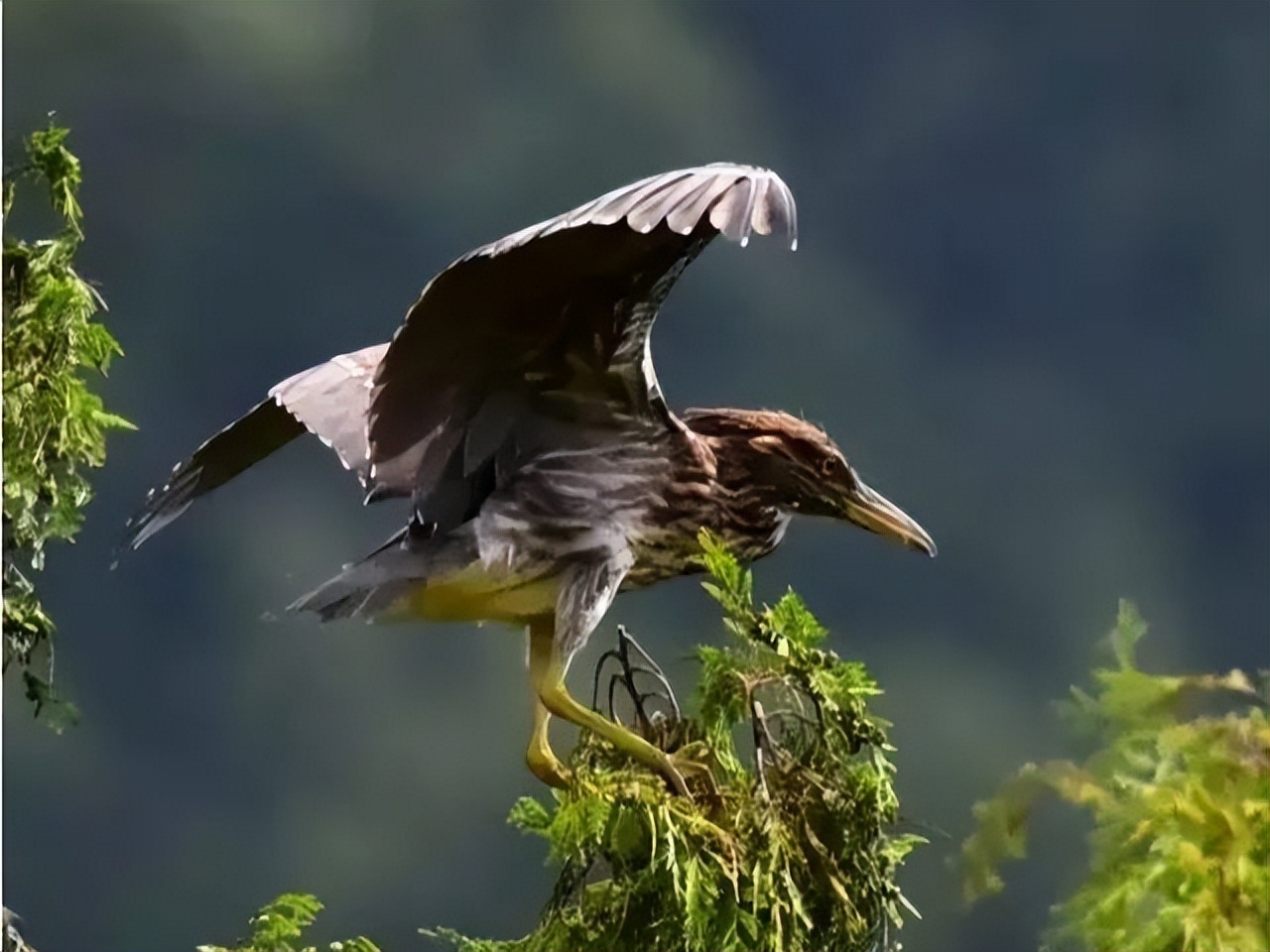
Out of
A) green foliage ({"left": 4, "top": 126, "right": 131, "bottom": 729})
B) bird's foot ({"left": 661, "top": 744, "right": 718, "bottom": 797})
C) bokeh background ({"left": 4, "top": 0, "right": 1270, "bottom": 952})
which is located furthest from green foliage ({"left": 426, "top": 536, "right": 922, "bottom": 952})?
green foliage ({"left": 4, "top": 126, "right": 131, "bottom": 729})

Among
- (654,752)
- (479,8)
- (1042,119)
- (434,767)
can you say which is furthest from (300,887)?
(1042,119)

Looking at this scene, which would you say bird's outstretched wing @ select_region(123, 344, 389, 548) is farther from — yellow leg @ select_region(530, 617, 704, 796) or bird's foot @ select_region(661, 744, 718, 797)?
bird's foot @ select_region(661, 744, 718, 797)

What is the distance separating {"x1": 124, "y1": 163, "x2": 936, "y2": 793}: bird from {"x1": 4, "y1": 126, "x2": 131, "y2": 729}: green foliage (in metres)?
0.12

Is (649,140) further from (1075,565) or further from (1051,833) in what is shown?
(1051,833)

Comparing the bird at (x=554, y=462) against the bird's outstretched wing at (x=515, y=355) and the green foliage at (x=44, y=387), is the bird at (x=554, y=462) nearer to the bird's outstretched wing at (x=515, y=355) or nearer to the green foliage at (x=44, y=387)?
the bird's outstretched wing at (x=515, y=355)

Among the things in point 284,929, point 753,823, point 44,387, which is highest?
point 44,387

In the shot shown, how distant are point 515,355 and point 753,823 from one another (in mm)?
286

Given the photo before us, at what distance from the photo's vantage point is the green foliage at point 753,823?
77cm

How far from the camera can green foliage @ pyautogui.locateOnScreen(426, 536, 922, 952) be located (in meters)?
0.77

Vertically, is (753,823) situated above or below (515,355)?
below

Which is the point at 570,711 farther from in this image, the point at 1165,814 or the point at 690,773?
the point at 1165,814

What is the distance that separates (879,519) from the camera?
91 centimetres

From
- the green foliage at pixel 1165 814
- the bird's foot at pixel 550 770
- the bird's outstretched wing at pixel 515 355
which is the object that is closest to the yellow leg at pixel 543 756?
the bird's foot at pixel 550 770

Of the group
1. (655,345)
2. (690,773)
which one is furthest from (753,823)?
(655,345)
